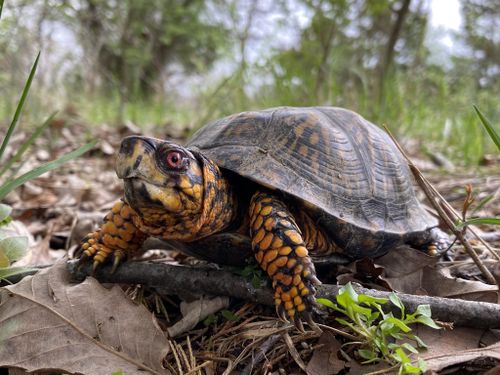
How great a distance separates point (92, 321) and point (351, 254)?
1177 millimetres

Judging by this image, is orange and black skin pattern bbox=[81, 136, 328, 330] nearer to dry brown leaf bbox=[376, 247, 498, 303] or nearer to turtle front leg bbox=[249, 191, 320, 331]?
turtle front leg bbox=[249, 191, 320, 331]

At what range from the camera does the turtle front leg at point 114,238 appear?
1729mm

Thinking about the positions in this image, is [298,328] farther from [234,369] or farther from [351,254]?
[351,254]

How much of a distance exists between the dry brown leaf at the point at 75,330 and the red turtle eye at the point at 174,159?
52 cm

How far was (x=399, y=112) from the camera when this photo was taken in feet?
15.4

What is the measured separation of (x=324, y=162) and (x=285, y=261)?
64 cm

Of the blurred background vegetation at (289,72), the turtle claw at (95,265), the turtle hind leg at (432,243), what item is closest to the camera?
the turtle claw at (95,265)

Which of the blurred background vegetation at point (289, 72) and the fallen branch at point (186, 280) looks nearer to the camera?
the fallen branch at point (186, 280)

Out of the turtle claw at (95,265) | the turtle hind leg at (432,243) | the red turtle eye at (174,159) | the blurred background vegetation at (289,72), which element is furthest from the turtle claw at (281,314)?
the blurred background vegetation at (289,72)

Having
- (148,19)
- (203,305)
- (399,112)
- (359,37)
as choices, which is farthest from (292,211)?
(148,19)

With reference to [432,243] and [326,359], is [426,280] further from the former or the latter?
[326,359]

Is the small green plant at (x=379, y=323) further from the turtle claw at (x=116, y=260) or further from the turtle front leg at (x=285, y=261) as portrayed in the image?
the turtle claw at (x=116, y=260)

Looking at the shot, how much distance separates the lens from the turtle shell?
1.79 m

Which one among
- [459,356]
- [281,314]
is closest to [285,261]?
[281,314]
